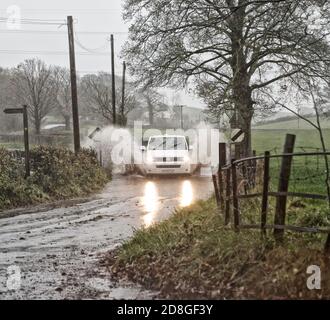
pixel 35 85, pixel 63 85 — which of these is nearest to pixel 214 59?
pixel 35 85

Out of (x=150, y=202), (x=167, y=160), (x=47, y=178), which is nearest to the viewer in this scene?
(x=150, y=202)

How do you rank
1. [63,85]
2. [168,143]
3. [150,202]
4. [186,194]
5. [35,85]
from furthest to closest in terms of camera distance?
[63,85]
[35,85]
[168,143]
[186,194]
[150,202]

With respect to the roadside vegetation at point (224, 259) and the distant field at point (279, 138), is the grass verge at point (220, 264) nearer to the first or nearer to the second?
the roadside vegetation at point (224, 259)

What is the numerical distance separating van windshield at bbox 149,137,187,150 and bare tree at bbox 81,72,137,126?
2104 centimetres

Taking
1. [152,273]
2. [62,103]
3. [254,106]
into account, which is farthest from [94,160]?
[62,103]

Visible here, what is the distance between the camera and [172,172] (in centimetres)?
2330

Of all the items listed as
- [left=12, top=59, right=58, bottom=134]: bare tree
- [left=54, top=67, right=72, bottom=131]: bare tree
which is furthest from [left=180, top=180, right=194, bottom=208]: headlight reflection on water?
[left=54, top=67, right=72, bottom=131]: bare tree

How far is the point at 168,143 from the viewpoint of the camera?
24547mm

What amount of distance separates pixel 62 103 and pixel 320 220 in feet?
163

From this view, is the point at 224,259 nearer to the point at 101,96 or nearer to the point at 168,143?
the point at 168,143

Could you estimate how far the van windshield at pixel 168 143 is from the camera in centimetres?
2408

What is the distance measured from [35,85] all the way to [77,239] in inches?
1402

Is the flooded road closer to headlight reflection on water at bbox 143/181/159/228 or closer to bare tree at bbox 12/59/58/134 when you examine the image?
headlight reflection on water at bbox 143/181/159/228

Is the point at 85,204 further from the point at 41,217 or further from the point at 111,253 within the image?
Result: the point at 111,253
